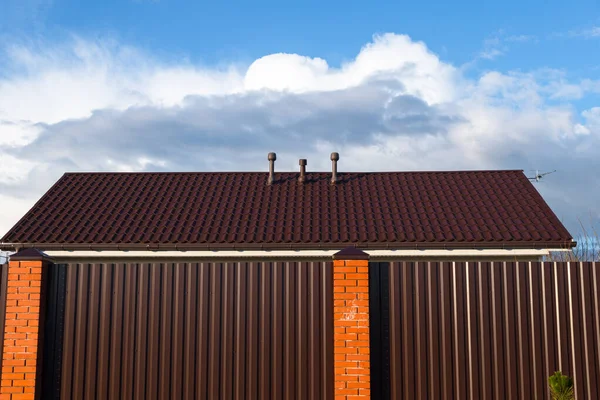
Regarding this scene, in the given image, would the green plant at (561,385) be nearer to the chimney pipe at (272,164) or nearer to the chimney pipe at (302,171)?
the chimney pipe at (302,171)

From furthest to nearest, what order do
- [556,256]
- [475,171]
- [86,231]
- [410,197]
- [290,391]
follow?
[556,256]
[475,171]
[410,197]
[86,231]
[290,391]

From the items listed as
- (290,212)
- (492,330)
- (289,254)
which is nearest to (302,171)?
(290,212)

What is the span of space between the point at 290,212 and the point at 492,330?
7.11m

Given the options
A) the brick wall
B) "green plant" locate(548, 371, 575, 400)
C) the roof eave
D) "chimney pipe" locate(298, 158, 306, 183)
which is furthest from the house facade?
"chimney pipe" locate(298, 158, 306, 183)

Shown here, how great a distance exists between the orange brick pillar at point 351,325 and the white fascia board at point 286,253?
16.7 feet

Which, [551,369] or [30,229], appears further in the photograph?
[30,229]

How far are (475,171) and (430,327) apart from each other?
10.1 meters

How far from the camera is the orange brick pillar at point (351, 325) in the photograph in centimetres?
600

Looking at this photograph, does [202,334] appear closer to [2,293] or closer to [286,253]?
[2,293]

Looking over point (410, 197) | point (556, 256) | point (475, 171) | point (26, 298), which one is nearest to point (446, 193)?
point (410, 197)

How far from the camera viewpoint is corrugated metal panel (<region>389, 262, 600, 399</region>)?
611cm

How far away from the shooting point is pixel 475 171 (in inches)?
608

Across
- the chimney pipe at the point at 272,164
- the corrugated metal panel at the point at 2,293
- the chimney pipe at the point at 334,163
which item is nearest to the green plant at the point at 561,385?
the corrugated metal panel at the point at 2,293

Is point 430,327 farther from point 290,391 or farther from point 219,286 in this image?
point 219,286
